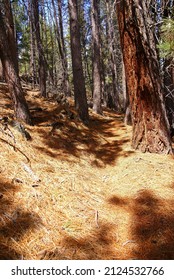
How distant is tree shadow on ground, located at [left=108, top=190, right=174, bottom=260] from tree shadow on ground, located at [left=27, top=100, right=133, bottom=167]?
1693 mm

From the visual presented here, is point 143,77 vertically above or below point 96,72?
below

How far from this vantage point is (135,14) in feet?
17.1

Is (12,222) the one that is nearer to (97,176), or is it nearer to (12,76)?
(97,176)

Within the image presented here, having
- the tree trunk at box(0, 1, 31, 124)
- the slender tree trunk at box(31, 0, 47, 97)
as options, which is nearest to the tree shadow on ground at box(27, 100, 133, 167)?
the tree trunk at box(0, 1, 31, 124)

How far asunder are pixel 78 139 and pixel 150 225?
367cm

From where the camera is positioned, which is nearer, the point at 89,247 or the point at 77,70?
the point at 89,247

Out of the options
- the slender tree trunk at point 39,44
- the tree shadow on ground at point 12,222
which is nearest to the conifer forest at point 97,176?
the tree shadow on ground at point 12,222

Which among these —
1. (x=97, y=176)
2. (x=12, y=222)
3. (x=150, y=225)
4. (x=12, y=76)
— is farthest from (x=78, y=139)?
(x=12, y=222)

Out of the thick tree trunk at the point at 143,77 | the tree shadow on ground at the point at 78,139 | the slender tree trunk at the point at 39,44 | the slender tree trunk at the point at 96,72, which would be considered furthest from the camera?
the slender tree trunk at the point at 96,72

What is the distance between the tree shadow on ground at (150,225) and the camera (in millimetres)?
3137

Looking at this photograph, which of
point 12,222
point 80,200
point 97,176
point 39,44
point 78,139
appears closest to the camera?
point 12,222

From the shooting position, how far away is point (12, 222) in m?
3.13

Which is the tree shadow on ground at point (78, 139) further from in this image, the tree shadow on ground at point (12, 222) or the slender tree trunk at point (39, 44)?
the slender tree trunk at point (39, 44)

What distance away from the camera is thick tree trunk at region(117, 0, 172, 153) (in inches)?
208
